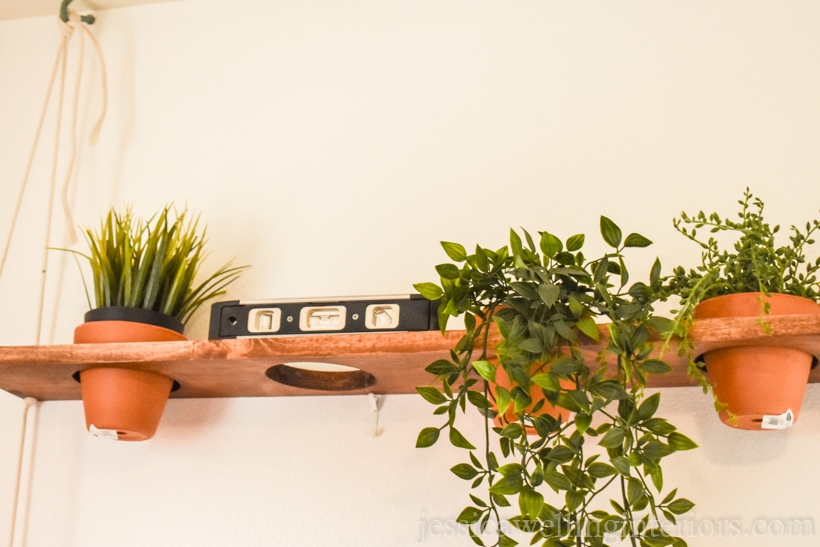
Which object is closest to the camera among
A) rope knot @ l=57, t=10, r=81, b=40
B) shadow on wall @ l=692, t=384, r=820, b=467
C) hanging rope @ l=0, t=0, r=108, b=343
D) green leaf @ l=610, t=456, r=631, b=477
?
green leaf @ l=610, t=456, r=631, b=477

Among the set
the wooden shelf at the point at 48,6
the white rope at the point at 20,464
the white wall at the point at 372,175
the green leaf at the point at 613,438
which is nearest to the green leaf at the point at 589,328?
the green leaf at the point at 613,438

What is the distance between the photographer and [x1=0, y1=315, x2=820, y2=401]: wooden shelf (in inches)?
37.9

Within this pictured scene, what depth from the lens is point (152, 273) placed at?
1224 millimetres

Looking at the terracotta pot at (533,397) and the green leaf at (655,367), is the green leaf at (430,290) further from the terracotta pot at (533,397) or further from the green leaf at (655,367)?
the green leaf at (655,367)

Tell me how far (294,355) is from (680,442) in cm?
48

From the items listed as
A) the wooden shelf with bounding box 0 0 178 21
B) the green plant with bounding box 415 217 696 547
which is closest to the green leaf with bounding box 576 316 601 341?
the green plant with bounding box 415 217 696 547

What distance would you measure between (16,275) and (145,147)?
0.32 m

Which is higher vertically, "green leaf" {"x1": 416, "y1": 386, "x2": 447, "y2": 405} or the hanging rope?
the hanging rope

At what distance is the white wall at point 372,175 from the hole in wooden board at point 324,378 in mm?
48

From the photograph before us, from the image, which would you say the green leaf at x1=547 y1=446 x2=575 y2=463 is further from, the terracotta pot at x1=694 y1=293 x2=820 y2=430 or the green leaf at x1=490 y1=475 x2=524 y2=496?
the terracotta pot at x1=694 y1=293 x2=820 y2=430

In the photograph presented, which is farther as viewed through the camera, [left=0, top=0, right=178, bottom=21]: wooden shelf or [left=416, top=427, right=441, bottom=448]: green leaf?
[left=0, top=0, right=178, bottom=21]: wooden shelf

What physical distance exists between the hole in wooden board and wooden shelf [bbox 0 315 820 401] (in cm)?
1

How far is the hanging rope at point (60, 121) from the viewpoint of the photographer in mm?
1473

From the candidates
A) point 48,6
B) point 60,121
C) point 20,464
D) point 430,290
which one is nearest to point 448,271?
point 430,290
